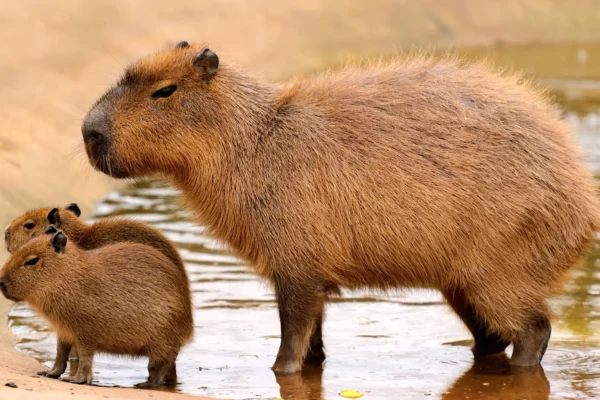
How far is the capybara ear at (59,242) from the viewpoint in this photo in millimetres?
6270

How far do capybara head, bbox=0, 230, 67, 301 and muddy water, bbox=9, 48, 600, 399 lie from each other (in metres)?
0.66

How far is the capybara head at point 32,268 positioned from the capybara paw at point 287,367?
1.35 metres

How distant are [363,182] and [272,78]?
872 cm

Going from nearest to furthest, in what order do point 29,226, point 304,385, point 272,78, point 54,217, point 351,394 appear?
point 351,394, point 304,385, point 54,217, point 29,226, point 272,78

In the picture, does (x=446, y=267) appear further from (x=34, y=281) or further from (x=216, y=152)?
(x=34, y=281)

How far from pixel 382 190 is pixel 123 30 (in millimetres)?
10892

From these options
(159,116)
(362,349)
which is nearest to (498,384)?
(362,349)

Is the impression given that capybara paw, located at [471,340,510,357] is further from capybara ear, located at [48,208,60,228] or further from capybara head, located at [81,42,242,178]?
capybara ear, located at [48,208,60,228]

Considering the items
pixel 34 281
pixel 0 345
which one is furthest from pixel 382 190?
pixel 0 345

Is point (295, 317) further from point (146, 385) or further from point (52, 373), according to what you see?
point (52, 373)

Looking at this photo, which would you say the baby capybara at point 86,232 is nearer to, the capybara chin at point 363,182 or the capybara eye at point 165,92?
the capybara chin at point 363,182

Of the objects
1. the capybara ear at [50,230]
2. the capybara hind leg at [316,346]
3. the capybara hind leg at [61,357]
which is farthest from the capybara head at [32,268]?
the capybara hind leg at [316,346]

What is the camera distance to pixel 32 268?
20.6ft

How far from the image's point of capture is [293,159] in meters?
6.52
